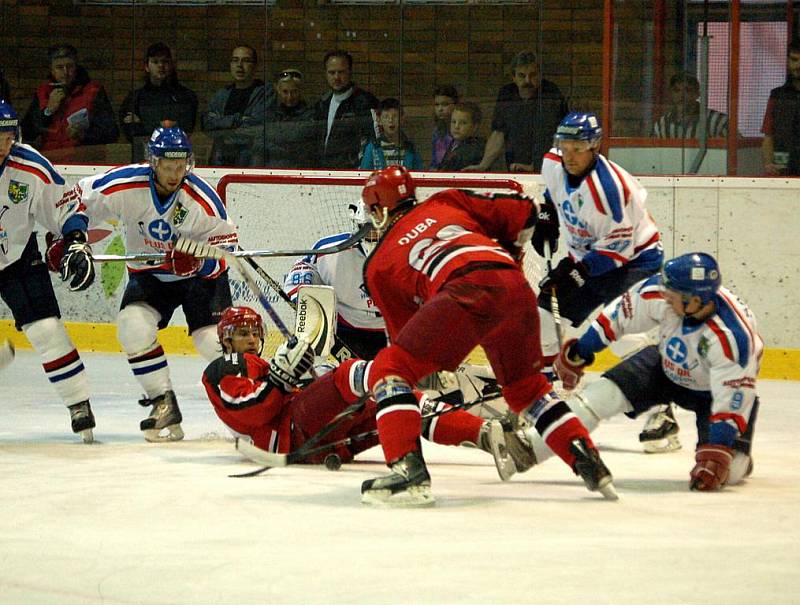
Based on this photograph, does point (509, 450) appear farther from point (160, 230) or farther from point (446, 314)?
point (160, 230)

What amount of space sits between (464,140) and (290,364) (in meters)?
3.21

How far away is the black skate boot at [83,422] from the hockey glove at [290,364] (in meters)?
0.91

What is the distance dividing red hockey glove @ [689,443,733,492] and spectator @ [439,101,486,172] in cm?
345

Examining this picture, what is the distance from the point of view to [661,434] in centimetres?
473

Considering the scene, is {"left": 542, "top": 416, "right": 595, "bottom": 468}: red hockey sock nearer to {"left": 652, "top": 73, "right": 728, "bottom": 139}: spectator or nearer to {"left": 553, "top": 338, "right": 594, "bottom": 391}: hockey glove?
{"left": 553, "top": 338, "right": 594, "bottom": 391}: hockey glove

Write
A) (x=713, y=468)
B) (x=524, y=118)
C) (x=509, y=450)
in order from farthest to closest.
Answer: (x=524, y=118) → (x=509, y=450) → (x=713, y=468)

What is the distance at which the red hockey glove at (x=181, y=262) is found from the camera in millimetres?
4906

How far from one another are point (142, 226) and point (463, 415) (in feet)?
→ 5.10

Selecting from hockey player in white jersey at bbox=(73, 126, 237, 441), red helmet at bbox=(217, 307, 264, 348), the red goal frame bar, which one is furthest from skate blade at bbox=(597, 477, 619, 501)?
the red goal frame bar

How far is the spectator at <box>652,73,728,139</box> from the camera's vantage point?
6793mm

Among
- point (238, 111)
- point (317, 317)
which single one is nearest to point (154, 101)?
point (238, 111)

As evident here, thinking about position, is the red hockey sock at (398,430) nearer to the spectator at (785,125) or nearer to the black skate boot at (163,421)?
the black skate boot at (163,421)

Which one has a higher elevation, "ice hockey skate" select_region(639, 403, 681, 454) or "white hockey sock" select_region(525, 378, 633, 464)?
"white hockey sock" select_region(525, 378, 633, 464)

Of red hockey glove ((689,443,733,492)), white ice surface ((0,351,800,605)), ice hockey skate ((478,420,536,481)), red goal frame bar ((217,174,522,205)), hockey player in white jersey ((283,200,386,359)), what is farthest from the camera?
red goal frame bar ((217,174,522,205))
